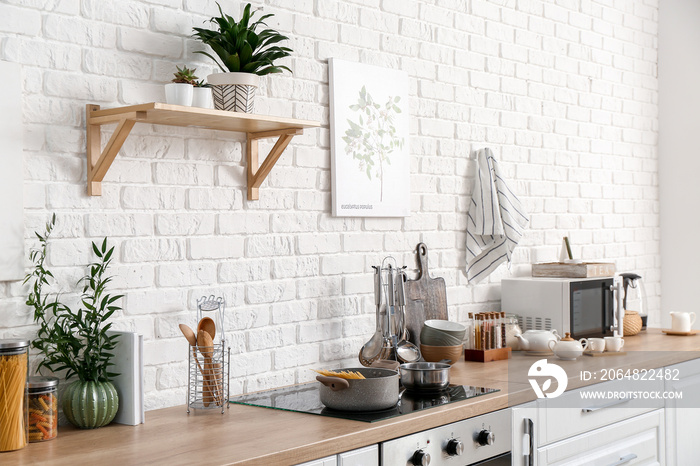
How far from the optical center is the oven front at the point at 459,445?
2.07 m

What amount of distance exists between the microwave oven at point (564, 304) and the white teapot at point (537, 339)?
0.11m

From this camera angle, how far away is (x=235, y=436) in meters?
1.93

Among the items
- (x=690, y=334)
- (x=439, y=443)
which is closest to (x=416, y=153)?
(x=439, y=443)

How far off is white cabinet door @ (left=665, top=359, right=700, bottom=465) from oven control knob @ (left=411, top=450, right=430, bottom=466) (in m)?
1.49

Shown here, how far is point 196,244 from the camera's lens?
2406 mm

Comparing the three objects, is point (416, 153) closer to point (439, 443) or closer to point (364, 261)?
Result: point (364, 261)

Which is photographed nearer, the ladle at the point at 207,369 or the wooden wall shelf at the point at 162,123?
the wooden wall shelf at the point at 162,123

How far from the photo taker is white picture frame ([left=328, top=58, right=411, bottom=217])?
2830 millimetres

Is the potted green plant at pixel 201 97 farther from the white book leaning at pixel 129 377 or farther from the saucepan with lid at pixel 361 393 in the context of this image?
the saucepan with lid at pixel 361 393

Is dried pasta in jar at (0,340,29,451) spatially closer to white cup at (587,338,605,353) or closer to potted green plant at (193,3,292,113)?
potted green plant at (193,3,292,113)

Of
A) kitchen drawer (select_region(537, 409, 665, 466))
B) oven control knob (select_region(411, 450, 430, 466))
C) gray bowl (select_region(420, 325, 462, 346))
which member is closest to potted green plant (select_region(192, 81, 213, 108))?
oven control knob (select_region(411, 450, 430, 466))

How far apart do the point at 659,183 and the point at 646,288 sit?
64cm

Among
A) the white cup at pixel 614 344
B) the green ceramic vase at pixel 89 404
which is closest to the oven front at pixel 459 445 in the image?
the green ceramic vase at pixel 89 404

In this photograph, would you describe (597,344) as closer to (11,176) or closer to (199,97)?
(199,97)
